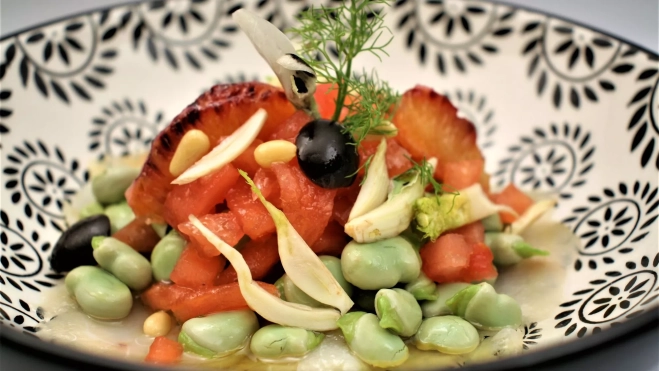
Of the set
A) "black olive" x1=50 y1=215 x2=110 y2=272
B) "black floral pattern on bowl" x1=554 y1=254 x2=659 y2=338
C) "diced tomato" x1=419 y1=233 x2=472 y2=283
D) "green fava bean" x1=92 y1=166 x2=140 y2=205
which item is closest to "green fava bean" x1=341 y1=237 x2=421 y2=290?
"diced tomato" x1=419 y1=233 x2=472 y2=283

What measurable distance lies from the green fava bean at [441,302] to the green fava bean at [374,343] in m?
0.20

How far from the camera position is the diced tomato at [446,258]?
229cm

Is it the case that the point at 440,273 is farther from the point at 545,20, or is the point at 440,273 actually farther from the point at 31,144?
the point at 31,144

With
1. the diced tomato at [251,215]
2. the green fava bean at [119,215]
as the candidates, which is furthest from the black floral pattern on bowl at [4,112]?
the diced tomato at [251,215]

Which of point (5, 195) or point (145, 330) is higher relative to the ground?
point (5, 195)

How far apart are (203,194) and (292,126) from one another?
41 centimetres

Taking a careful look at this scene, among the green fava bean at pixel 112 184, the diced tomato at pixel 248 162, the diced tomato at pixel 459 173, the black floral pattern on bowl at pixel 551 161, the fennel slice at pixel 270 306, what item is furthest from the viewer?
the black floral pattern on bowl at pixel 551 161

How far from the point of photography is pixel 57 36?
3275 mm

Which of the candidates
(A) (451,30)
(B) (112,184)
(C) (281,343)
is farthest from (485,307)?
(A) (451,30)

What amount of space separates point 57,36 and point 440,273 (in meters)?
2.32

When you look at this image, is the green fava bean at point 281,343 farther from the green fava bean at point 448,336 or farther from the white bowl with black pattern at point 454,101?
the white bowl with black pattern at point 454,101

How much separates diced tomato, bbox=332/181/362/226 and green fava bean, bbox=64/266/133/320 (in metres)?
0.81

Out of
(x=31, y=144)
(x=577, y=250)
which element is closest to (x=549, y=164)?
(x=577, y=250)

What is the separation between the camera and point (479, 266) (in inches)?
94.0
